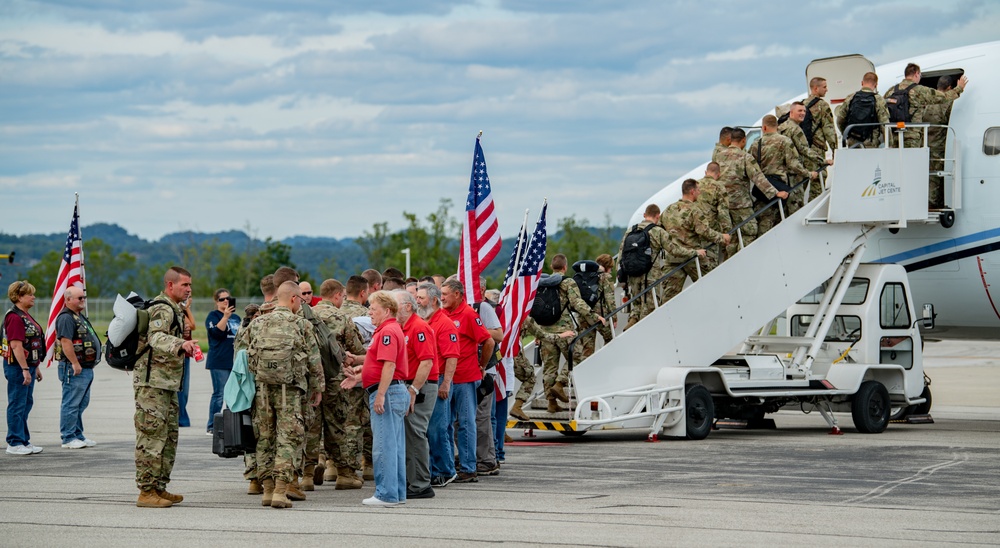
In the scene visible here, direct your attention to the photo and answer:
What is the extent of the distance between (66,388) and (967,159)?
11475 millimetres

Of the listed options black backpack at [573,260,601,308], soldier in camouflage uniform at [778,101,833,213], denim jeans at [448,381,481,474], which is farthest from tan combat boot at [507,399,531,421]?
soldier in camouflage uniform at [778,101,833,213]

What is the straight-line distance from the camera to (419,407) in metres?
10.3

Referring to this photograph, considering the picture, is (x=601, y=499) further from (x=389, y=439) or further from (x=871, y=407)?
(x=871, y=407)

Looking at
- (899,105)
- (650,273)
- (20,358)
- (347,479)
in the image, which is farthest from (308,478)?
(899,105)

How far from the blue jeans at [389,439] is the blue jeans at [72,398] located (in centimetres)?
554

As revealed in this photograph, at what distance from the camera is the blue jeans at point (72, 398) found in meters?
14.2

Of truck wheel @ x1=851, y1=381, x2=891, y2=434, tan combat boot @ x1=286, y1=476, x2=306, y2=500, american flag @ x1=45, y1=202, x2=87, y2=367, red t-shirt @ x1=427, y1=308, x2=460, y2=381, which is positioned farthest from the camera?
truck wheel @ x1=851, y1=381, x2=891, y2=434

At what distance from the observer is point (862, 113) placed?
15539 millimetres

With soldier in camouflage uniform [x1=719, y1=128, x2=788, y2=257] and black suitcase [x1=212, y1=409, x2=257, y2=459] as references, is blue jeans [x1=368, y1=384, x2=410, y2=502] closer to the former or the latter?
black suitcase [x1=212, y1=409, x2=257, y2=459]

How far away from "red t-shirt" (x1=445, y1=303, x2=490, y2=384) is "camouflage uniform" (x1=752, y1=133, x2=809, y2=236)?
5.72m

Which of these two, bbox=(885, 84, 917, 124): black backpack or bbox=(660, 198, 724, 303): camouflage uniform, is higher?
bbox=(885, 84, 917, 124): black backpack

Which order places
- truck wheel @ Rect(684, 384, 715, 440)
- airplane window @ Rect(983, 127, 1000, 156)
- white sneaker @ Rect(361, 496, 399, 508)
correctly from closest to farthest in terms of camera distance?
1. white sneaker @ Rect(361, 496, 399, 508)
2. truck wheel @ Rect(684, 384, 715, 440)
3. airplane window @ Rect(983, 127, 1000, 156)

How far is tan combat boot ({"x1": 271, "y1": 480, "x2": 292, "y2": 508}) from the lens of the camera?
9.63m

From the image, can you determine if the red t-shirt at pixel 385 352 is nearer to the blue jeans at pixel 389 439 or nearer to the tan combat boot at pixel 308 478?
the blue jeans at pixel 389 439
